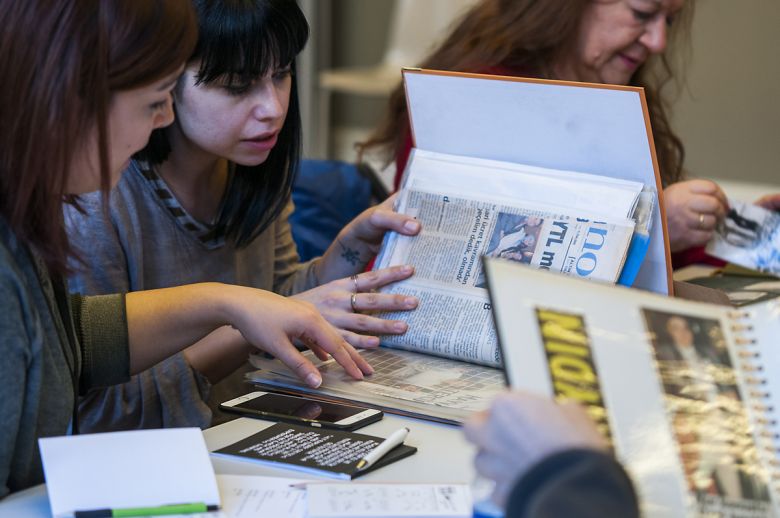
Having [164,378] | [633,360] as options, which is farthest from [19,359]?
[633,360]

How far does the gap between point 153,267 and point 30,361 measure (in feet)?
1.75

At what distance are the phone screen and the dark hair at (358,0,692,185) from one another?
0.84 meters

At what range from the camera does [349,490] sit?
2.68 feet

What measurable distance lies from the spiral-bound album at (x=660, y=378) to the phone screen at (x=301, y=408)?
1.25ft

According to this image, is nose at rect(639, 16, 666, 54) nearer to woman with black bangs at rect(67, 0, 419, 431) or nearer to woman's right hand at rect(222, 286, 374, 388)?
woman with black bangs at rect(67, 0, 419, 431)

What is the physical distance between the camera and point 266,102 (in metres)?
1.29

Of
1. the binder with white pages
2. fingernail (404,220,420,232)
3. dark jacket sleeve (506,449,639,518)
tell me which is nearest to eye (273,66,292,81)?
the binder with white pages

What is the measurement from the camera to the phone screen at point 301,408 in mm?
996

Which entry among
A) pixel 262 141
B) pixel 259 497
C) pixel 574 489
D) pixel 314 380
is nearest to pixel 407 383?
pixel 314 380

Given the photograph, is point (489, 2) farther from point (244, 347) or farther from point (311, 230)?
point (244, 347)

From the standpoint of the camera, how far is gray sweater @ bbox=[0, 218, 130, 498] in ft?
2.70

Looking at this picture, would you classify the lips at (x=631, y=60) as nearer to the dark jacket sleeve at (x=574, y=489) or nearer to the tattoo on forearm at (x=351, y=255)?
the tattoo on forearm at (x=351, y=255)

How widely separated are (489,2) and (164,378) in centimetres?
100

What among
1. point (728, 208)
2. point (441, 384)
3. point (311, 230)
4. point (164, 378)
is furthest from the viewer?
point (311, 230)
